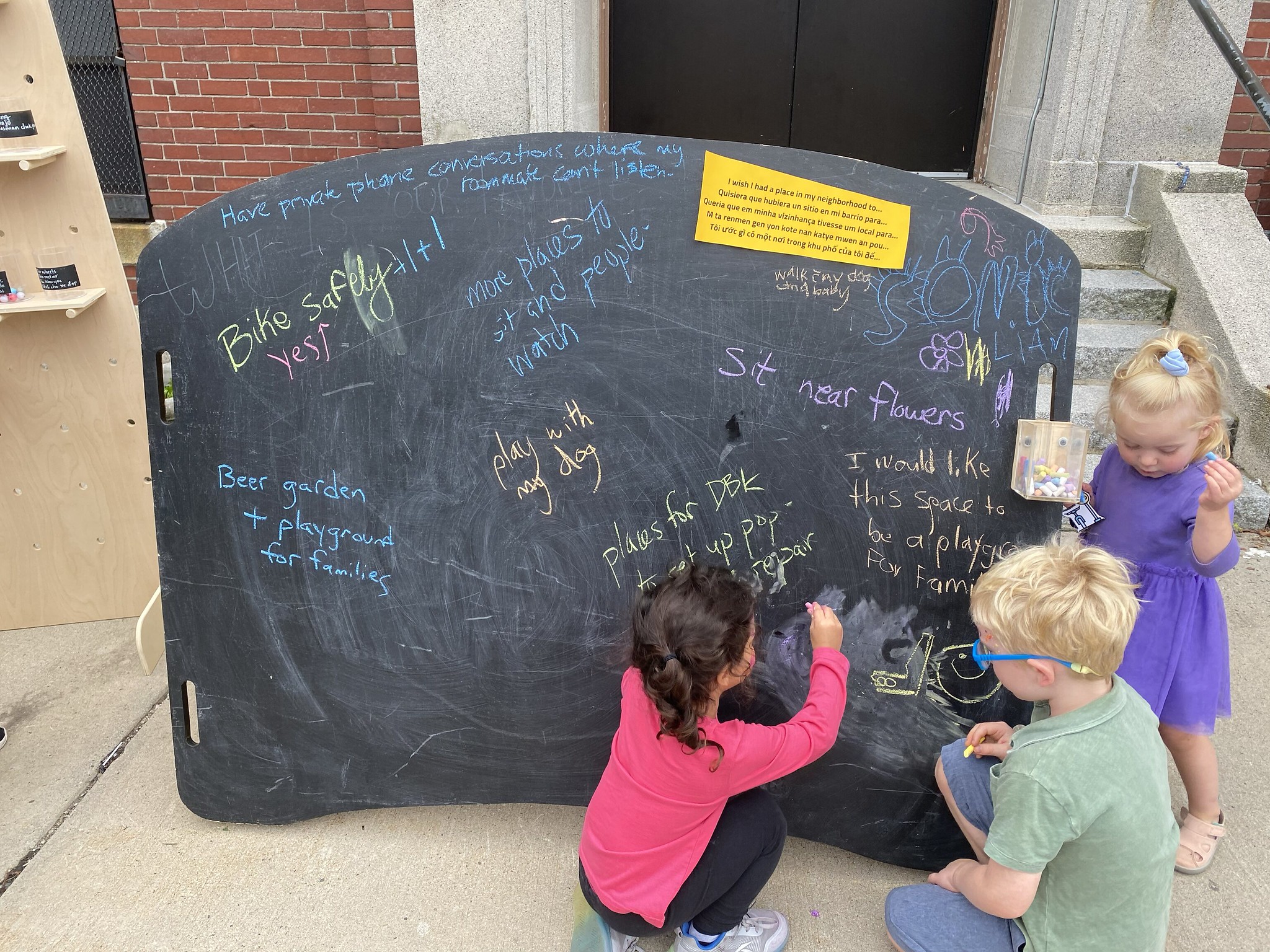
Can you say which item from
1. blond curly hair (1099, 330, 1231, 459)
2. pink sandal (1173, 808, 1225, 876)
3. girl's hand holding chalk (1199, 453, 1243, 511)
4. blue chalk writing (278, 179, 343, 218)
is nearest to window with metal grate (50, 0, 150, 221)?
blue chalk writing (278, 179, 343, 218)

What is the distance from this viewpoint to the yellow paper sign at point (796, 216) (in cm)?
196

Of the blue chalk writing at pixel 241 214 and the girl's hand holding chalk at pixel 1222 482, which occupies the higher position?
the blue chalk writing at pixel 241 214

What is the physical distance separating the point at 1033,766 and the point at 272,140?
5.20 m

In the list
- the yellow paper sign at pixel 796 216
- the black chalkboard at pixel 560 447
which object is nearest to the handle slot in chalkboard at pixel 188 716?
the black chalkboard at pixel 560 447

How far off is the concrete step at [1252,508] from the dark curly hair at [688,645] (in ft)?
8.71

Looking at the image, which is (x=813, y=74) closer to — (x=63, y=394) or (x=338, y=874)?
(x=63, y=394)

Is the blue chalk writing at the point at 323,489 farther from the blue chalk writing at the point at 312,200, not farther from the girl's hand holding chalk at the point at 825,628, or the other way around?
the girl's hand holding chalk at the point at 825,628

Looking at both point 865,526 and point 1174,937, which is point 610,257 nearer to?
point 865,526

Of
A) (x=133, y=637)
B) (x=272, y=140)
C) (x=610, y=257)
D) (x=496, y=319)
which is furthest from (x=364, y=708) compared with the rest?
(x=272, y=140)

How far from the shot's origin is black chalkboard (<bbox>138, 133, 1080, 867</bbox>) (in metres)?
2.02

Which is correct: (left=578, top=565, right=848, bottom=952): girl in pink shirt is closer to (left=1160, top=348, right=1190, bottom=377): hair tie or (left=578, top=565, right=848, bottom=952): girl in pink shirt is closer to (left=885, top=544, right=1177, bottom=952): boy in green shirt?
(left=885, top=544, right=1177, bottom=952): boy in green shirt

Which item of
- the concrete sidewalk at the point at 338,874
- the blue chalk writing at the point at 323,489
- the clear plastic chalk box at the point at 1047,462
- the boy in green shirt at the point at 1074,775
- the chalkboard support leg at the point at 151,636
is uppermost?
the clear plastic chalk box at the point at 1047,462

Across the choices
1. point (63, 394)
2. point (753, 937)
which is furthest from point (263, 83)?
point (753, 937)

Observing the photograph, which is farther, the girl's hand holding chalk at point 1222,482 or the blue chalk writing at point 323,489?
the blue chalk writing at point 323,489
